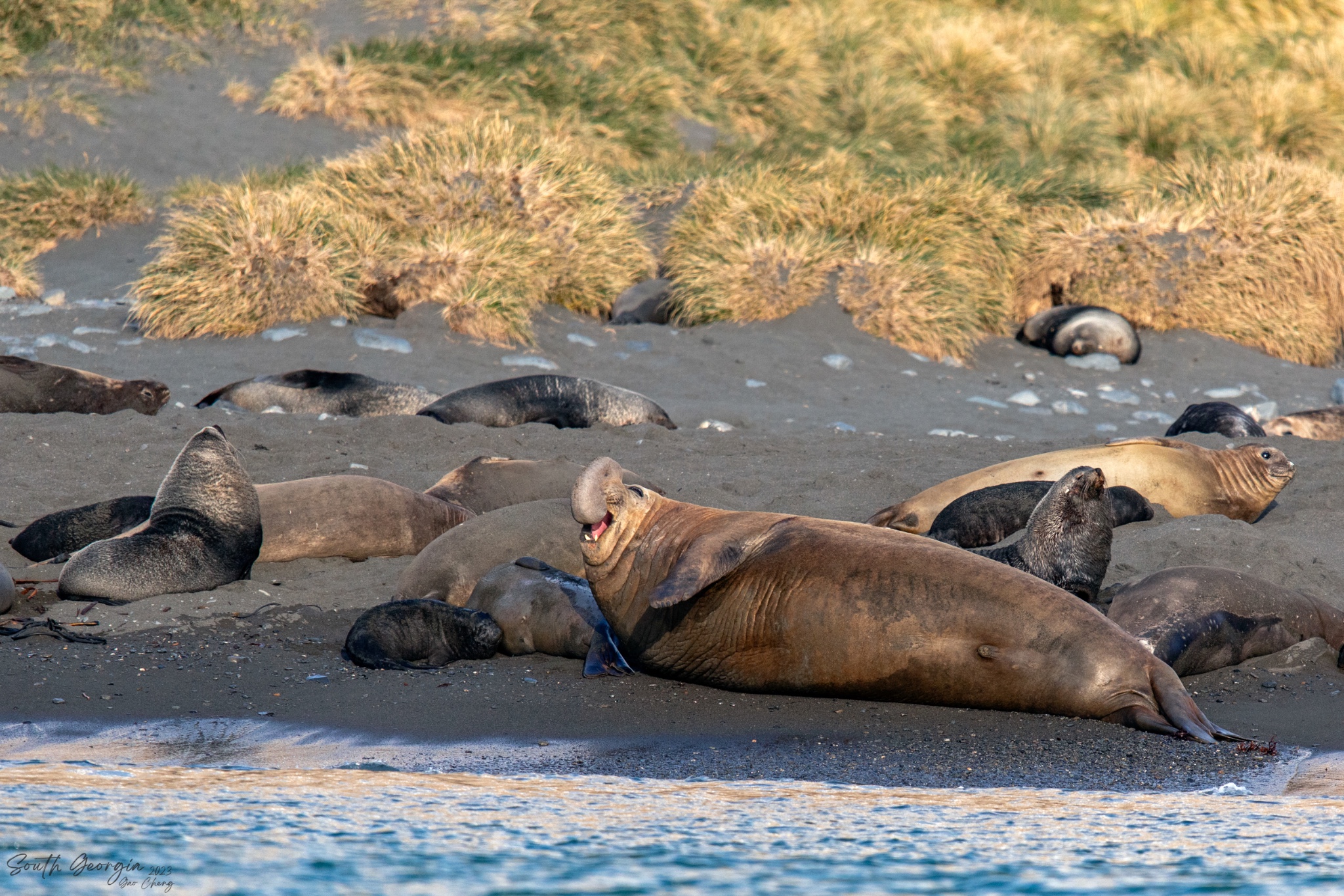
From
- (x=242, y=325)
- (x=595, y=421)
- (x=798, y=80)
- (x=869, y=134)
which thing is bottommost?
(x=595, y=421)

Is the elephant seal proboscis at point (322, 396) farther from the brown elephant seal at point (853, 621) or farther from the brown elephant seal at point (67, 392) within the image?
the brown elephant seal at point (853, 621)

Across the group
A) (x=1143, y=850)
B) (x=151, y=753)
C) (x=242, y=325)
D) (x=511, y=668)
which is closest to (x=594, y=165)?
(x=242, y=325)

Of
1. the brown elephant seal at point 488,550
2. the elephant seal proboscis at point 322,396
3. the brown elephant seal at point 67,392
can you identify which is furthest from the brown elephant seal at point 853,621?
the brown elephant seal at point 67,392

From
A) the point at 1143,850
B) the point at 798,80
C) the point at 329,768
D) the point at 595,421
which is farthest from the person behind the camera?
the point at 798,80

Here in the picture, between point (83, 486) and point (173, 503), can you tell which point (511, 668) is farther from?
point (83, 486)

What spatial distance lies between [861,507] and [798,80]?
47.6ft

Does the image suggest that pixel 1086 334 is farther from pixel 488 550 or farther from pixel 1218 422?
pixel 488 550

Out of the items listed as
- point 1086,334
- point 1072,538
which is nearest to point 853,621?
point 1072,538

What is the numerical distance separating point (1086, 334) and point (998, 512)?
629cm

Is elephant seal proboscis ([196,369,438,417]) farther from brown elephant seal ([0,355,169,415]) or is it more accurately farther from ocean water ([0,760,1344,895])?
ocean water ([0,760,1344,895])

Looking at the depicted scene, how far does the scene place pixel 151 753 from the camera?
11.3 ft

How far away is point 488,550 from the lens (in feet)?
17.3

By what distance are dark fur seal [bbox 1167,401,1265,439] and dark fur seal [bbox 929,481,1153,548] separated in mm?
2711

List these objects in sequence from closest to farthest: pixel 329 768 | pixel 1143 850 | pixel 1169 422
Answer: pixel 1143 850 < pixel 329 768 < pixel 1169 422
